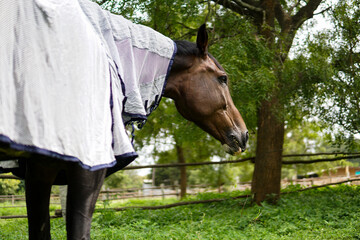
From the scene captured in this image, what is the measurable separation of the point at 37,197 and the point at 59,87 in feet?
2.50

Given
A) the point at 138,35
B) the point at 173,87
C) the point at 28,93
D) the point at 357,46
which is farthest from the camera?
the point at 357,46

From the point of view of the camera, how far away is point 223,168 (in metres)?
20.8

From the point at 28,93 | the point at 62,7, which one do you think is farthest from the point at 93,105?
the point at 62,7

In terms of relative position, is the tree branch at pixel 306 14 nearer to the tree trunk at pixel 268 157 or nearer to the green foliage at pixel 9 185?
the tree trunk at pixel 268 157

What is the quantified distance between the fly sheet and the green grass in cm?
304

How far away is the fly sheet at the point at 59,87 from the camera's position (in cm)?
148

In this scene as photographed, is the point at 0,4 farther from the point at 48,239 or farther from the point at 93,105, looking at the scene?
the point at 48,239

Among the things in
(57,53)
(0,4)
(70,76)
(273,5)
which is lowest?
(70,76)

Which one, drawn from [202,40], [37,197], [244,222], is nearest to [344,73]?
[244,222]

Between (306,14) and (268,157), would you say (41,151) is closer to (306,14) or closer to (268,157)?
(268,157)

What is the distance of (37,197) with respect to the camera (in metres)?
2.00

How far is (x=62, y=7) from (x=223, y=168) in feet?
64.3

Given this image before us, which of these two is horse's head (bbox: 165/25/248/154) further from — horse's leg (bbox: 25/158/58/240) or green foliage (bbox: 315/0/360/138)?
green foliage (bbox: 315/0/360/138)

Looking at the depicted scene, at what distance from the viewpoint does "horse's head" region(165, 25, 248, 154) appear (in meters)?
2.54
